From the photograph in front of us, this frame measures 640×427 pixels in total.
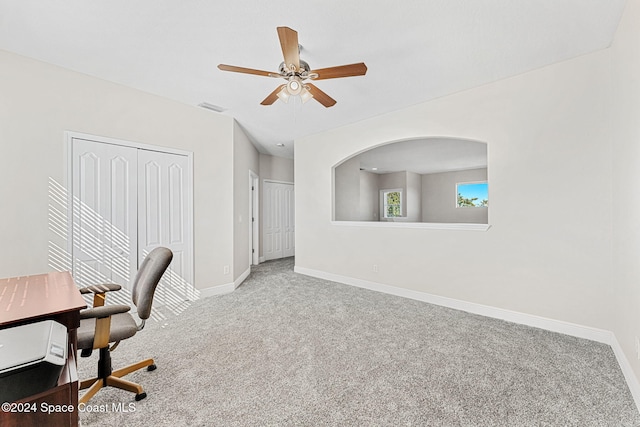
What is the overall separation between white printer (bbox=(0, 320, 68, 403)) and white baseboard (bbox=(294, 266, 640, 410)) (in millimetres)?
3054

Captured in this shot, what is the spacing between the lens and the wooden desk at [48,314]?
36.4 inches

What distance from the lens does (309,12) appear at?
6.47 feet

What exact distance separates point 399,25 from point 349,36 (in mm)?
397

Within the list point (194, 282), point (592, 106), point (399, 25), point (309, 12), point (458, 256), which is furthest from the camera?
point (194, 282)

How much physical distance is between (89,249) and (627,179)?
486 cm

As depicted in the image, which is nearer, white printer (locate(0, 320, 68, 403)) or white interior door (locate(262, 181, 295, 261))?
white printer (locate(0, 320, 68, 403))

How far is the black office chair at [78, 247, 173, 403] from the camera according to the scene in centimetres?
154

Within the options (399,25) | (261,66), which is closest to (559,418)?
(399,25)

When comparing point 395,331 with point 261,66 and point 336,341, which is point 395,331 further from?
point 261,66

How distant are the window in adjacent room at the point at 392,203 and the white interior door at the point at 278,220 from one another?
151 inches

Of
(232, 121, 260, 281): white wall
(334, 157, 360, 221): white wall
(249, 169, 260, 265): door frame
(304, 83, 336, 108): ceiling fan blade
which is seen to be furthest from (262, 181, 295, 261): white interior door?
(304, 83, 336, 108): ceiling fan blade

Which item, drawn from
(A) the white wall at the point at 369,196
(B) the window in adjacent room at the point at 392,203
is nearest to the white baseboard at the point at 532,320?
(A) the white wall at the point at 369,196

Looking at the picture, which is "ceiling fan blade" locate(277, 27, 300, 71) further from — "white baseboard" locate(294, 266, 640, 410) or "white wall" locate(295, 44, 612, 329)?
"white baseboard" locate(294, 266, 640, 410)

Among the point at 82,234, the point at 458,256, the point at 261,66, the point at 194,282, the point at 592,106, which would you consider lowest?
the point at 194,282
